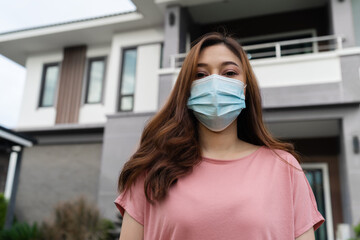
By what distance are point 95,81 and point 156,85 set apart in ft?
8.06

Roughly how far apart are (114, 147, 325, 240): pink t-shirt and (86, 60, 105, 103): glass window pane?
9406 mm

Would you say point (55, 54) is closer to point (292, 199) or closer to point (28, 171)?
point (28, 171)

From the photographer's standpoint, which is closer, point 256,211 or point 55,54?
point 256,211

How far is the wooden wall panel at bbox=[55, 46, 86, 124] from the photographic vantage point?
1065 centimetres

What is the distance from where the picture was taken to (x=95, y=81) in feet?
35.5

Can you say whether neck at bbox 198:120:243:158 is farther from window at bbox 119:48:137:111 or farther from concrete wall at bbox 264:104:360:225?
window at bbox 119:48:137:111

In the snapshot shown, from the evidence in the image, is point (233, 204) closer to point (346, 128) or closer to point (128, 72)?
point (346, 128)

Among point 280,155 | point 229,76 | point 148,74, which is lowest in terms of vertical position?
point 280,155

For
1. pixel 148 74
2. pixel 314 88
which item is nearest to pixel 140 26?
pixel 148 74

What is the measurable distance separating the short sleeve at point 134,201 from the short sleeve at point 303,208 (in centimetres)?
65

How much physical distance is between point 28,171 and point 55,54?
3970mm

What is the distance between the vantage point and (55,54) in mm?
11523

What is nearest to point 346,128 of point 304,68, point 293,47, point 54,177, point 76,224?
point 304,68

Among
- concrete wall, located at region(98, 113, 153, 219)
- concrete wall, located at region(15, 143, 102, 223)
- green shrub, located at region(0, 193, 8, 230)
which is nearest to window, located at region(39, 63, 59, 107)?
concrete wall, located at region(15, 143, 102, 223)
